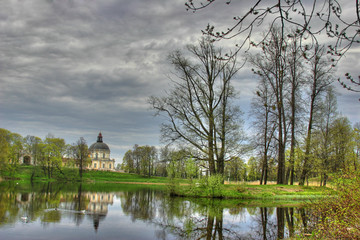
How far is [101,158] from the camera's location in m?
124

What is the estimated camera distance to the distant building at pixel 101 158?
12256 cm

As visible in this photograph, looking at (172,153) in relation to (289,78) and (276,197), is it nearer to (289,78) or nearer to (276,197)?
(276,197)

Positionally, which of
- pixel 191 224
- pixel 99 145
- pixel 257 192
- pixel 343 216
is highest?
pixel 99 145

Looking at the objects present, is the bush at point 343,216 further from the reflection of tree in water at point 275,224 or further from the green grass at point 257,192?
the green grass at point 257,192

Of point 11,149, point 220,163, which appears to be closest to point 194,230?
point 220,163

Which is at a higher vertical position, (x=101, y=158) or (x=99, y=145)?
(x=99, y=145)

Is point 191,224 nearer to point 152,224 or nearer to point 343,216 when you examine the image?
point 152,224

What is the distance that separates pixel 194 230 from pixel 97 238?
3421 mm

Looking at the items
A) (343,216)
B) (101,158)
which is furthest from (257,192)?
(101,158)

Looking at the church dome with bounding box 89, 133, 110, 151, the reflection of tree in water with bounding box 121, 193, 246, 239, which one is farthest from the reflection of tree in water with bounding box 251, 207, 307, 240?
the church dome with bounding box 89, 133, 110, 151

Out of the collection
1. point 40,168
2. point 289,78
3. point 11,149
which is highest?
point 289,78

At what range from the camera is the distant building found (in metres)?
123

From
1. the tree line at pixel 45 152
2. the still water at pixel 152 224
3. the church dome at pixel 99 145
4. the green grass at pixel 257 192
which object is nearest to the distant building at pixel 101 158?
the church dome at pixel 99 145

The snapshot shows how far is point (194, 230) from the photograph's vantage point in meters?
11.0
